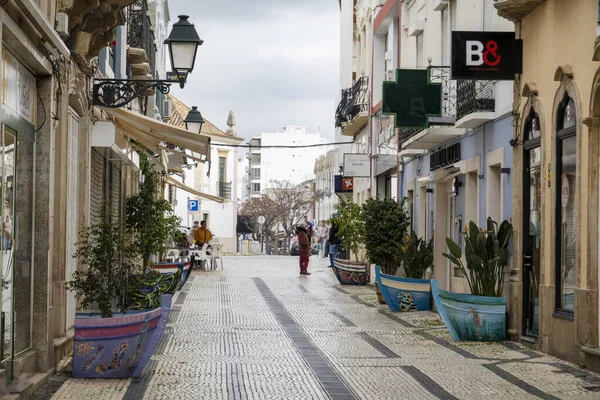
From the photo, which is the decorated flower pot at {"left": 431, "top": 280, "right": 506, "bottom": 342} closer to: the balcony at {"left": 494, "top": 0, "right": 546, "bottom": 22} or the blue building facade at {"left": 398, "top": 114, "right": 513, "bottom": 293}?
the blue building facade at {"left": 398, "top": 114, "right": 513, "bottom": 293}

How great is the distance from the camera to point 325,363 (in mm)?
12203

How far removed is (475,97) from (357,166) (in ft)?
44.6

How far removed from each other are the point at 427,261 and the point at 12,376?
480 inches

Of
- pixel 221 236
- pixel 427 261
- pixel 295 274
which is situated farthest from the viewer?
pixel 221 236

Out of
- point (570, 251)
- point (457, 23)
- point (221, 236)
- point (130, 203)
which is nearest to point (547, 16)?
point (570, 251)

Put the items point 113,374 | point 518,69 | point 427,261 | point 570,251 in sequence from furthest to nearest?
point 427,261 → point 518,69 → point 570,251 → point 113,374

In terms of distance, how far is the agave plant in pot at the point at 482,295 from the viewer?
14641mm

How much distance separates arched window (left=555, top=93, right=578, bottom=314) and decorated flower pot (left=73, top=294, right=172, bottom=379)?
16.9 feet

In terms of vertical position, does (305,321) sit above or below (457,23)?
below

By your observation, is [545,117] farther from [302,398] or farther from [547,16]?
[302,398]

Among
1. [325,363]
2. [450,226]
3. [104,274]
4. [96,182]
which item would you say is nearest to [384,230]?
[450,226]

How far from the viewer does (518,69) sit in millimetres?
14992

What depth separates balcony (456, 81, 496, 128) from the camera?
16875mm

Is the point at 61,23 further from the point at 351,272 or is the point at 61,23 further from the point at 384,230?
the point at 351,272
